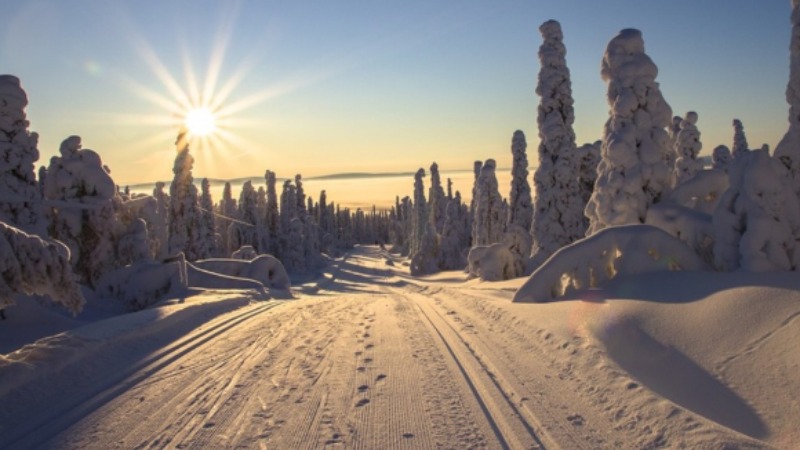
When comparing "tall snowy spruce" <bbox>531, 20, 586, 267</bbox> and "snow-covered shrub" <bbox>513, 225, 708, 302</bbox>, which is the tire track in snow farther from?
"tall snowy spruce" <bbox>531, 20, 586, 267</bbox>

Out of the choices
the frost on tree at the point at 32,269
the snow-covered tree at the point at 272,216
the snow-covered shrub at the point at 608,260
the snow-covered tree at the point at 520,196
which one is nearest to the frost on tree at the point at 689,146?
the snow-covered tree at the point at 520,196

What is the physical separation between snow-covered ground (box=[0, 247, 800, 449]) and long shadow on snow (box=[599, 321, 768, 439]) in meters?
0.02

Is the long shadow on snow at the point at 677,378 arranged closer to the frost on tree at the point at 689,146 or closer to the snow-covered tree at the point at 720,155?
the frost on tree at the point at 689,146

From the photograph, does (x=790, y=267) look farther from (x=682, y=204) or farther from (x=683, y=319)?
(x=682, y=204)

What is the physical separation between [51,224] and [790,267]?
23375 millimetres

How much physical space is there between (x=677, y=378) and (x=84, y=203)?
870 inches

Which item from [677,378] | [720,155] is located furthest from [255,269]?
[720,155]

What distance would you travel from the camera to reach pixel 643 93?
48.2 feet

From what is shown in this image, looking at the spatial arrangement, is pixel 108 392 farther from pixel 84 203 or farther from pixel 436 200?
pixel 436 200

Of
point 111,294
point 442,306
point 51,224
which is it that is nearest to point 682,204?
point 442,306

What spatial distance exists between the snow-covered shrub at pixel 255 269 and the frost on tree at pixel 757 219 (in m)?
24.1

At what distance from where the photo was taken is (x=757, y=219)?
933cm

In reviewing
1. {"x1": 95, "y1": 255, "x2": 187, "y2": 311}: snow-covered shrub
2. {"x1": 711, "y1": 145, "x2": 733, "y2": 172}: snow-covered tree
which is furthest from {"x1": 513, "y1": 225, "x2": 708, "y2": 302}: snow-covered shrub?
{"x1": 711, "y1": 145, "x2": 733, "y2": 172}: snow-covered tree

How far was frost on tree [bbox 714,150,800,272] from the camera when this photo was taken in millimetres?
9055
